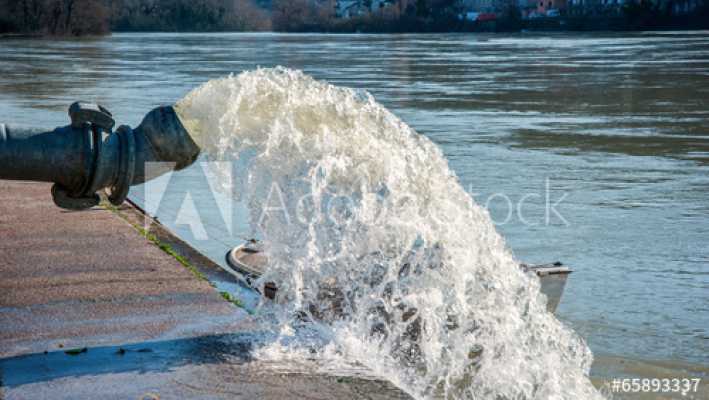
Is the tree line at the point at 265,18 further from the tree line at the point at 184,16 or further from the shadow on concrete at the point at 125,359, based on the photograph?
the shadow on concrete at the point at 125,359

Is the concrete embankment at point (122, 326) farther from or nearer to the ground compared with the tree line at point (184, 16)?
farther from the ground

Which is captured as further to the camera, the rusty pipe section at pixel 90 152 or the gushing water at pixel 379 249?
the gushing water at pixel 379 249

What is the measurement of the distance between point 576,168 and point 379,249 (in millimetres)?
9402

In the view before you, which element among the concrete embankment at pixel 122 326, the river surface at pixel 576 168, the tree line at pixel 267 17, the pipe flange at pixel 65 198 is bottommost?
the tree line at pixel 267 17

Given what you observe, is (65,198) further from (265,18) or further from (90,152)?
(265,18)

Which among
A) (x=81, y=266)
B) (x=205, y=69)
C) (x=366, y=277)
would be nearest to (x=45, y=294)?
(x=81, y=266)

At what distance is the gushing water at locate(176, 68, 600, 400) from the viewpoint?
6516mm

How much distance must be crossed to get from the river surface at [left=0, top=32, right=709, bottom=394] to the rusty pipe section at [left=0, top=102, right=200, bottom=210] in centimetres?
391

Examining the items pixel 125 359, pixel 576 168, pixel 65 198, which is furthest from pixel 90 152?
pixel 576 168

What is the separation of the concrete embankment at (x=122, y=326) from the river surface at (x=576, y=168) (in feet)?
5.48

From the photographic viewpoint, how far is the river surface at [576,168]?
363 inches

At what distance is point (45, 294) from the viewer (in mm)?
7406
